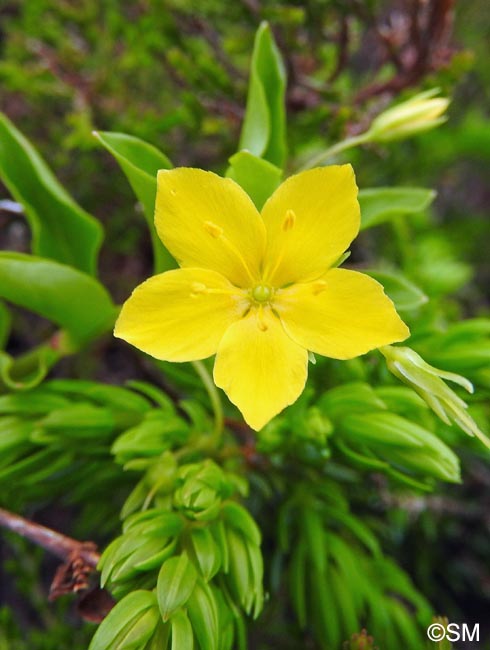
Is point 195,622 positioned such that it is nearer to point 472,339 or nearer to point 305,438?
point 305,438

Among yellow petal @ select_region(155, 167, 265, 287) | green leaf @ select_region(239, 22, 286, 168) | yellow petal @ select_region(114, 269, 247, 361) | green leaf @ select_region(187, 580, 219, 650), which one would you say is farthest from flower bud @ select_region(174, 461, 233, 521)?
green leaf @ select_region(239, 22, 286, 168)

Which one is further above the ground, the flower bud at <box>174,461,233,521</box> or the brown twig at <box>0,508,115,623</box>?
the flower bud at <box>174,461,233,521</box>

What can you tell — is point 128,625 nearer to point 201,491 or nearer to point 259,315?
point 201,491

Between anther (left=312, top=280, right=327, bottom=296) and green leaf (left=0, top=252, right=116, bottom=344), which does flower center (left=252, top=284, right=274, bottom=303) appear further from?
green leaf (left=0, top=252, right=116, bottom=344)

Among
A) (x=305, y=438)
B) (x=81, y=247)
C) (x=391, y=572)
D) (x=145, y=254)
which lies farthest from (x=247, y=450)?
(x=145, y=254)

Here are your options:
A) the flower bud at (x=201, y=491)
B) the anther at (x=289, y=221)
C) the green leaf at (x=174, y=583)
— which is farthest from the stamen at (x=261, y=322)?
the green leaf at (x=174, y=583)

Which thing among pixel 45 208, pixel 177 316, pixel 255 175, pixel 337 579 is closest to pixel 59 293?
pixel 45 208
